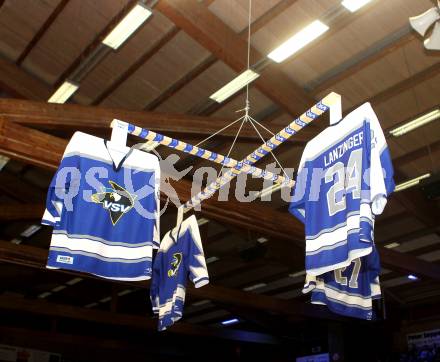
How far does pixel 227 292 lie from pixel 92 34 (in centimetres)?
571

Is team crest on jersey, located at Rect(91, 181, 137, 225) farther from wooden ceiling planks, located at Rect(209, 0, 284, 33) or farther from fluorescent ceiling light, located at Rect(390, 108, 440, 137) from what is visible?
fluorescent ceiling light, located at Rect(390, 108, 440, 137)

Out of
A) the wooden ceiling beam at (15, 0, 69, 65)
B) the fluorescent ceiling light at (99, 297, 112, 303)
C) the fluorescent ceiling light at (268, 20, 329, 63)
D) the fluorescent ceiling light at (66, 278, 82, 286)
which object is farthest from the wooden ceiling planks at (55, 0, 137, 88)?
the fluorescent ceiling light at (99, 297, 112, 303)

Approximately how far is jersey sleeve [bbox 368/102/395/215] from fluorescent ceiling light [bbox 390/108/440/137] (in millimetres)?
3655

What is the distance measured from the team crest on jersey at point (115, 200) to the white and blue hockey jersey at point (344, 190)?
1.23 meters

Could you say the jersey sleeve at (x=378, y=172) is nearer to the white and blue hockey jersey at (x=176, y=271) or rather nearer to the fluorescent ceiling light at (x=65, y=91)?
the white and blue hockey jersey at (x=176, y=271)

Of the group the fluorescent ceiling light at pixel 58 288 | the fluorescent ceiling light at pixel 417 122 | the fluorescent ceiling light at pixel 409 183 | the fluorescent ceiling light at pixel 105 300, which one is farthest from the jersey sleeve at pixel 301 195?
the fluorescent ceiling light at pixel 105 300

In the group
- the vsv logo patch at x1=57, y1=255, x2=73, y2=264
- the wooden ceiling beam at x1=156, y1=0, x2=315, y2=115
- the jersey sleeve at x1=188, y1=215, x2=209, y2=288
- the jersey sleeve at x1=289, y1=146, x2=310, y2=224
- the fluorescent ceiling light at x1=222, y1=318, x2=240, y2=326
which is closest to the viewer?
the vsv logo patch at x1=57, y1=255, x2=73, y2=264

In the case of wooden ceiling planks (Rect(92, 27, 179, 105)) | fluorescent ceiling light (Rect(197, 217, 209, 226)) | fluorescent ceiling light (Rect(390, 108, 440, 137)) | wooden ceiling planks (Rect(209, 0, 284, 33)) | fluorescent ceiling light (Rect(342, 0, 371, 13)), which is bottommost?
fluorescent ceiling light (Rect(390, 108, 440, 137))

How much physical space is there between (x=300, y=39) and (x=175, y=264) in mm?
2825

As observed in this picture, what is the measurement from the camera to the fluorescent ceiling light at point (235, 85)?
21.8 feet

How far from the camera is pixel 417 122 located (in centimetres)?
702

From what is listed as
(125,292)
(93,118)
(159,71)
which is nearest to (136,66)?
(159,71)

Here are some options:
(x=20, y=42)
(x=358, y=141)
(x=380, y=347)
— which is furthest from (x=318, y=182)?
(x=380, y=347)

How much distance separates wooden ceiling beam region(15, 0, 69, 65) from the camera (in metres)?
7.08
